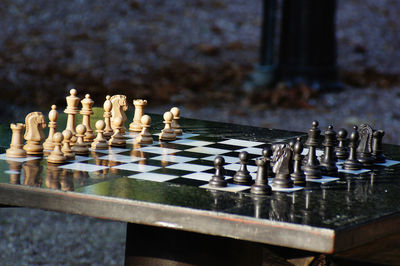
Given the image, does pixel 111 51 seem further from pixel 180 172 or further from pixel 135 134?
pixel 180 172

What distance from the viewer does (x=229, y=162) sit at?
2.82 m

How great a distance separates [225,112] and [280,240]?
21.3 feet

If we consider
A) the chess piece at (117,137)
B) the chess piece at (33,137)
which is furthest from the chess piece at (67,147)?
the chess piece at (117,137)

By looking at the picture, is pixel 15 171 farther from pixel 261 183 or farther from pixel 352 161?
pixel 352 161

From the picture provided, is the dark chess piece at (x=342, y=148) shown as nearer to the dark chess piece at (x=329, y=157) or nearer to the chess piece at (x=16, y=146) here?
the dark chess piece at (x=329, y=157)

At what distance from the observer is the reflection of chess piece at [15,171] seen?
233cm

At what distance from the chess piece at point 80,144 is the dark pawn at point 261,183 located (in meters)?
0.78

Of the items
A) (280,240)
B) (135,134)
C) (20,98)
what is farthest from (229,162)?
(20,98)

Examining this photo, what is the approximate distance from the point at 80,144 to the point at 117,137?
230 mm

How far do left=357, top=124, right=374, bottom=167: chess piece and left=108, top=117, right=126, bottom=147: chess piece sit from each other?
90 centimetres

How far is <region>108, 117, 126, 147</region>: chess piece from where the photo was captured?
3.00 metres

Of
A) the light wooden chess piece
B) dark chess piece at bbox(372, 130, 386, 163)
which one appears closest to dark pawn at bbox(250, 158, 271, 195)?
dark chess piece at bbox(372, 130, 386, 163)

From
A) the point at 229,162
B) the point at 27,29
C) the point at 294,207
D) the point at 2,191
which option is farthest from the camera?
the point at 27,29

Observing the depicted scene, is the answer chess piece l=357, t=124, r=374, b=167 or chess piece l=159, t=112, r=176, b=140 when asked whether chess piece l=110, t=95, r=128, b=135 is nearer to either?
chess piece l=159, t=112, r=176, b=140
